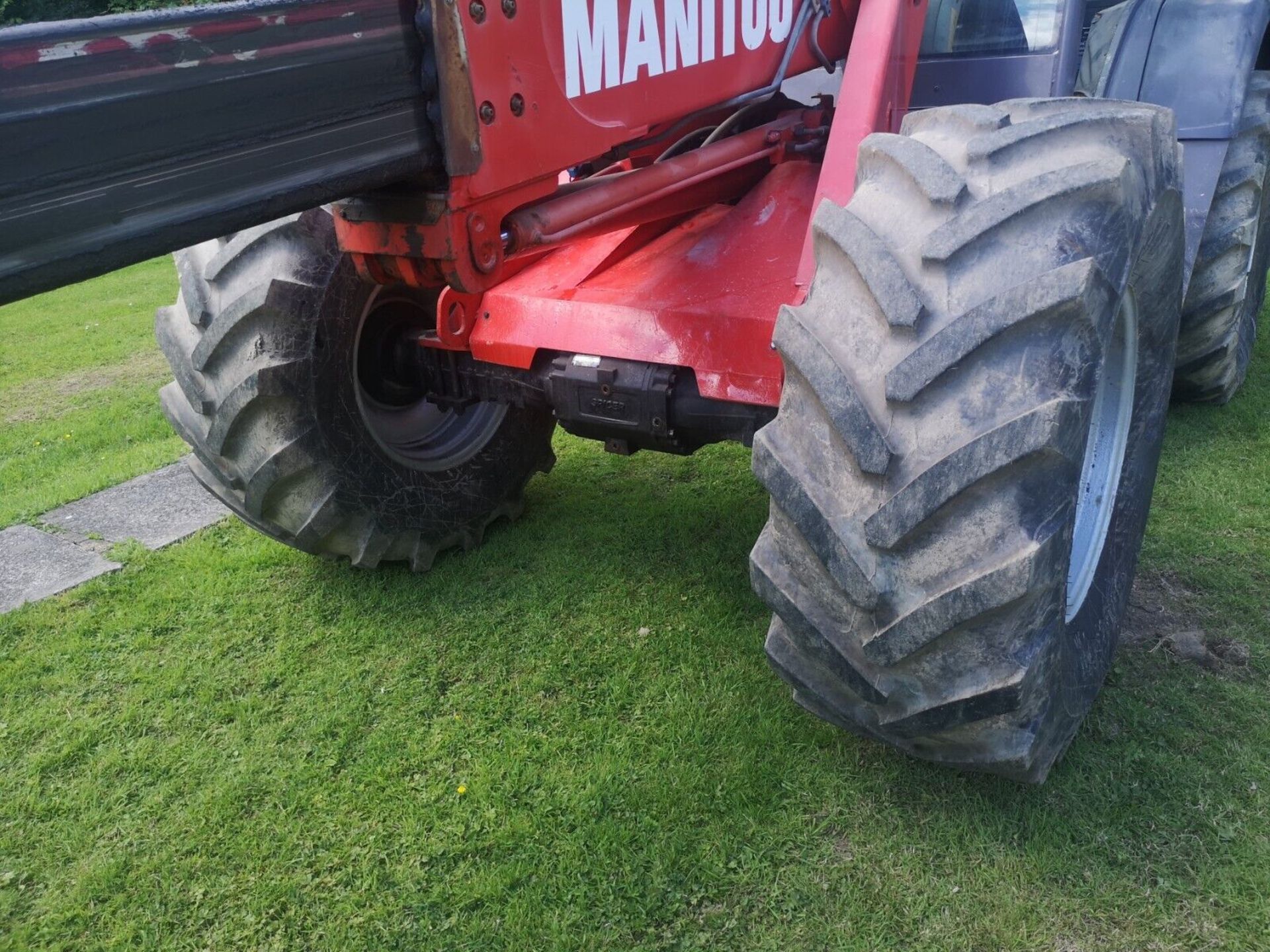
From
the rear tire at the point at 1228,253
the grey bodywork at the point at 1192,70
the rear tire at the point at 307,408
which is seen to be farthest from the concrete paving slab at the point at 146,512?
the rear tire at the point at 1228,253

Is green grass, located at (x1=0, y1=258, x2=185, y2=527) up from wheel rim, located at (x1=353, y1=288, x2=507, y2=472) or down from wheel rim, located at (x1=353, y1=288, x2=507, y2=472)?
down

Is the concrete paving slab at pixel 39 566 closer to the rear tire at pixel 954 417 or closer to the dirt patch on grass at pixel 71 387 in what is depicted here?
the dirt patch on grass at pixel 71 387

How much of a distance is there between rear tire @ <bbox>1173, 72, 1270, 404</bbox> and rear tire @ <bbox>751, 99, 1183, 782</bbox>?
2.05 metres

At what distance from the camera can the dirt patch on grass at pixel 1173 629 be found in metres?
2.68

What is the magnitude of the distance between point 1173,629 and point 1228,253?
176cm

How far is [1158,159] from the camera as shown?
204cm

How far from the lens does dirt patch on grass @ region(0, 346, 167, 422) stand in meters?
5.64

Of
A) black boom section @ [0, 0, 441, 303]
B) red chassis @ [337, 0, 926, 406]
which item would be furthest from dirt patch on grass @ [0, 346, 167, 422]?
black boom section @ [0, 0, 441, 303]

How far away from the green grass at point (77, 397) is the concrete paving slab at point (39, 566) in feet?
0.78

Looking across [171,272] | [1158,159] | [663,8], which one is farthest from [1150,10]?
[171,272]

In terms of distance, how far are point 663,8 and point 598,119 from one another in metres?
0.28

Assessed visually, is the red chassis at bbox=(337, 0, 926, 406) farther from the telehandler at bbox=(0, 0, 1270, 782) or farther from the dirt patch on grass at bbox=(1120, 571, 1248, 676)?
the dirt patch on grass at bbox=(1120, 571, 1248, 676)

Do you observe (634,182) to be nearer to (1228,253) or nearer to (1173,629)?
(1173,629)

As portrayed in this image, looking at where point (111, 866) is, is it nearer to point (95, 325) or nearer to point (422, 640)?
point (422, 640)
